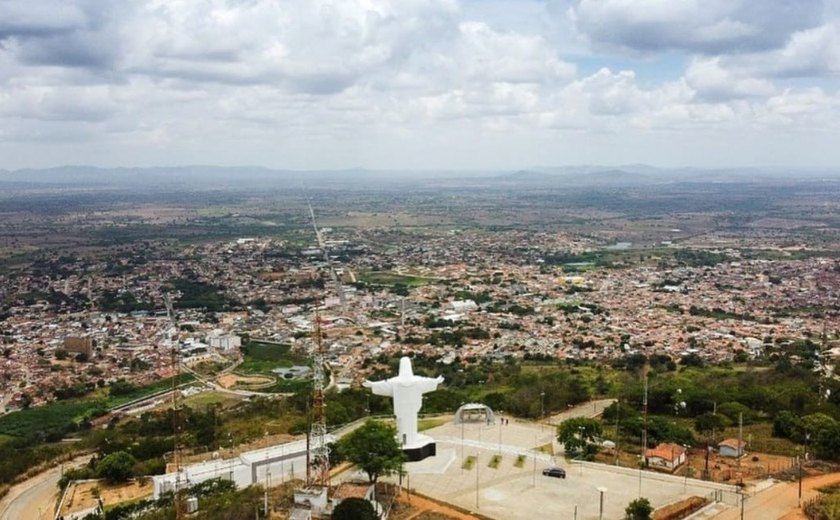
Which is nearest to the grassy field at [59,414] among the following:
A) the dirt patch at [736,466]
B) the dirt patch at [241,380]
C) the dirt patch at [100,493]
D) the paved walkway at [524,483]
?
the dirt patch at [241,380]

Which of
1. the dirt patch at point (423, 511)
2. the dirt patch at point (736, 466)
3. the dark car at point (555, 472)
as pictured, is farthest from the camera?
the dark car at point (555, 472)

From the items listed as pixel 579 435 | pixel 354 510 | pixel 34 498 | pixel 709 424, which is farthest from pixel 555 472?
pixel 34 498

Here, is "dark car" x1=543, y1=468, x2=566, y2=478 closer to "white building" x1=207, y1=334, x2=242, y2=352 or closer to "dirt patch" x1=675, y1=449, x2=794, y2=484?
"dirt patch" x1=675, y1=449, x2=794, y2=484

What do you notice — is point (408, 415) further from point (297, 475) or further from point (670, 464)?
point (670, 464)

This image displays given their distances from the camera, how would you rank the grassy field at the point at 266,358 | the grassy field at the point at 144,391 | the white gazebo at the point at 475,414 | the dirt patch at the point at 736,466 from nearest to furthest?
the dirt patch at the point at 736,466
the white gazebo at the point at 475,414
the grassy field at the point at 144,391
the grassy field at the point at 266,358

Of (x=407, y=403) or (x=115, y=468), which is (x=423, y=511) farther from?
(x=115, y=468)

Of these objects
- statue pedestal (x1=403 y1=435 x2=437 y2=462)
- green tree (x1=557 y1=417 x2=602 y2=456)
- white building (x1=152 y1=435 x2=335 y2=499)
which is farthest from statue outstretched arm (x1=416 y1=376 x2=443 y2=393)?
green tree (x1=557 y1=417 x2=602 y2=456)

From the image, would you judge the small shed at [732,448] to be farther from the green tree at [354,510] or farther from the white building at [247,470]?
the white building at [247,470]
